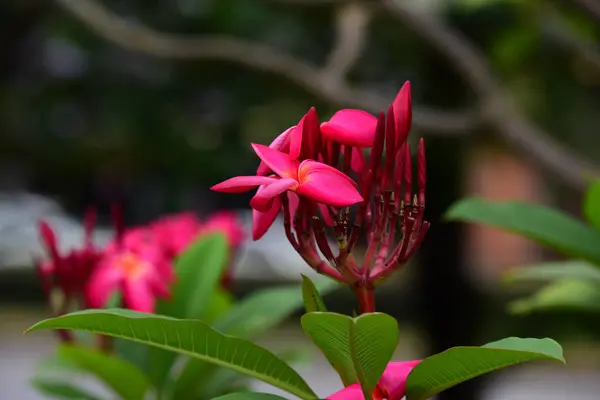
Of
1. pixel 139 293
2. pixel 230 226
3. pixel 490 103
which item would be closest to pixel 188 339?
pixel 139 293

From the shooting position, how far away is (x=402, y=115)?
0.63 m

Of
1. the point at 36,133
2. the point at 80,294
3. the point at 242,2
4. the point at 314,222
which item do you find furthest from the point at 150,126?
the point at 314,222

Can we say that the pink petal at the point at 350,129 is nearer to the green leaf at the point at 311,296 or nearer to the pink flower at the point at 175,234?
the green leaf at the point at 311,296

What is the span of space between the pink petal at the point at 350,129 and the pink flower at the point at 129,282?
0.46 metres

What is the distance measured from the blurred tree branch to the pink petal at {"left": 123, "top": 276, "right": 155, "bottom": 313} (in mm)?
879

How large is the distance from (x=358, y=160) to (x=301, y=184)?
0.11 metres

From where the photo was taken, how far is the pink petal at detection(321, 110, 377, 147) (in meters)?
0.61

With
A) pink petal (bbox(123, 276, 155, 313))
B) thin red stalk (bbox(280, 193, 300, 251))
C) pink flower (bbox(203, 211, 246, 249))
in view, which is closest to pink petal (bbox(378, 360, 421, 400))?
thin red stalk (bbox(280, 193, 300, 251))

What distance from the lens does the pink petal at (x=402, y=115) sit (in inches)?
24.7

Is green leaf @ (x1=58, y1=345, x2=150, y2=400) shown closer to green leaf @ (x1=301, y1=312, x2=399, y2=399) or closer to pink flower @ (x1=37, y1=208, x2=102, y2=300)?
pink flower @ (x1=37, y1=208, x2=102, y2=300)

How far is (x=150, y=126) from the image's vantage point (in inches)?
209

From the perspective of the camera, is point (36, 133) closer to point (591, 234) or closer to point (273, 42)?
point (273, 42)

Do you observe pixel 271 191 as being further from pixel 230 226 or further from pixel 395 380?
pixel 230 226

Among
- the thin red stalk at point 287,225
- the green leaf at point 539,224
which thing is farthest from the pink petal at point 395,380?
the green leaf at point 539,224
